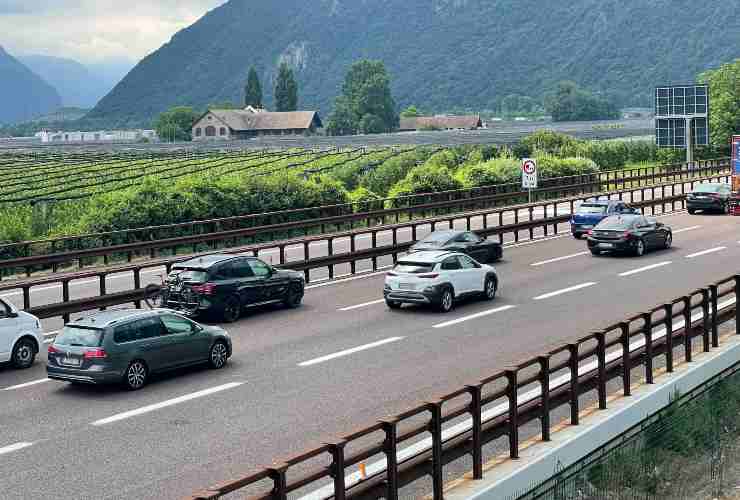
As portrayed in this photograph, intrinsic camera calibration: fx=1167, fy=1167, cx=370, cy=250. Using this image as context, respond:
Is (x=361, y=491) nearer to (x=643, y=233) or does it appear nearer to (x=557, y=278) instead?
(x=557, y=278)

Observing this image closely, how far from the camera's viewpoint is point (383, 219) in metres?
50.9

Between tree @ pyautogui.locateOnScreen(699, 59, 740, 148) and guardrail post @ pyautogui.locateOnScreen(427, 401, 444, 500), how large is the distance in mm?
96808

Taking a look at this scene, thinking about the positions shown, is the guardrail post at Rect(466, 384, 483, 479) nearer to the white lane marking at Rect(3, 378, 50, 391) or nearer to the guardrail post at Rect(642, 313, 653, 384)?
the guardrail post at Rect(642, 313, 653, 384)

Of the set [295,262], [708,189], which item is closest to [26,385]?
[295,262]

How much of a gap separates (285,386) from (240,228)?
27.7m

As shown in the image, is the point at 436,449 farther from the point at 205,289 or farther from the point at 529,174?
the point at 529,174

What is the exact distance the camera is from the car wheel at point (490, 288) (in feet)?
94.1

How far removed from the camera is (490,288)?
28859 millimetres

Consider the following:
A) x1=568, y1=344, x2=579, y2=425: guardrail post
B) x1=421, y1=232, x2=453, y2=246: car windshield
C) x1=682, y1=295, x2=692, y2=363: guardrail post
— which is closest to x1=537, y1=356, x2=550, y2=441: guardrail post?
x1=568, y1=344, x2=579, y2=425: guardrail post

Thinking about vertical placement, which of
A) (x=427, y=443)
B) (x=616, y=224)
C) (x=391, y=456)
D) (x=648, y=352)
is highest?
(x=616, y=224)

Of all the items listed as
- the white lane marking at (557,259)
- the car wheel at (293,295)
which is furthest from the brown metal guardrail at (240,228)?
the white lane marking at (557,259)

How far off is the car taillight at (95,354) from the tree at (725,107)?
9232 cm

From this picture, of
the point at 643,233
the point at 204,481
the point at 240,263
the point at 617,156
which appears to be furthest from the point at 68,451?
the point at 617,156

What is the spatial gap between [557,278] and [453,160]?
4797 centimetres
